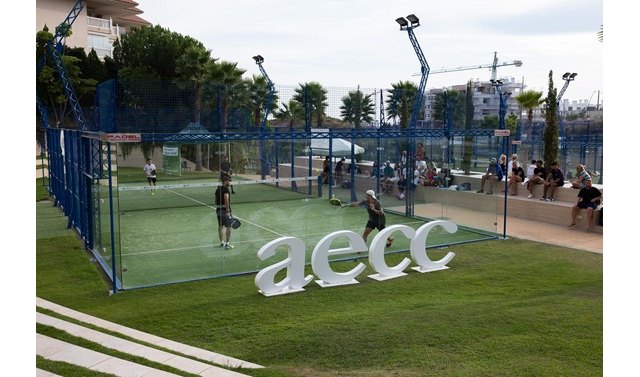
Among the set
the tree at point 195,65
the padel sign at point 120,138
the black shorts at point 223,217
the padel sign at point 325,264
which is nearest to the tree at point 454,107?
the padel sign at point 325,264

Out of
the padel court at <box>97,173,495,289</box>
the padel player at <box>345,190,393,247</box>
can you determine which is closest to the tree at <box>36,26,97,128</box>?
the padel court at <box>97,173,495,289</box>

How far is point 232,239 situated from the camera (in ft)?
39.8

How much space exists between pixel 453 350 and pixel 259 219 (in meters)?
6.32

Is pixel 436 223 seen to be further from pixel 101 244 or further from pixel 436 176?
pixel 101 244

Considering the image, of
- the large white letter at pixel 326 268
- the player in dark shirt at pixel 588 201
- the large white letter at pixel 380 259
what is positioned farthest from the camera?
the player in dark shirt at pixel 588 201

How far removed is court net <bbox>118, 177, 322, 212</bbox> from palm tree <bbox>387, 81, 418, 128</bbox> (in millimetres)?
6367

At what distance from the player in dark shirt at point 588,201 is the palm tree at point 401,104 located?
7.48 metres

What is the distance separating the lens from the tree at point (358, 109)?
21.3 metres

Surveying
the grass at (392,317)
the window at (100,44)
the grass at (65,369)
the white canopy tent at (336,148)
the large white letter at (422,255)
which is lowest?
the grass at (392,317)

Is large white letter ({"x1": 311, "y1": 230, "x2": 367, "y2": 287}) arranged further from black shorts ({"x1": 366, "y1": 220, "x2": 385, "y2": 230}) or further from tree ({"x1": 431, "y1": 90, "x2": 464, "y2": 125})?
tree ({"x1": 431, "y1": 90, "x2": 464, "y2": 125})

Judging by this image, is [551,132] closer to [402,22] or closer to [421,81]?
[421,81]

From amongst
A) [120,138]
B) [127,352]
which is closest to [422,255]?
[120,138]

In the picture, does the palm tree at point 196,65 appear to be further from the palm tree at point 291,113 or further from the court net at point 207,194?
the court net at point 207,194

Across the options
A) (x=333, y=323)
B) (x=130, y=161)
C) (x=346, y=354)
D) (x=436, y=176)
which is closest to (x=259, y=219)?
(x=333, y=323)
